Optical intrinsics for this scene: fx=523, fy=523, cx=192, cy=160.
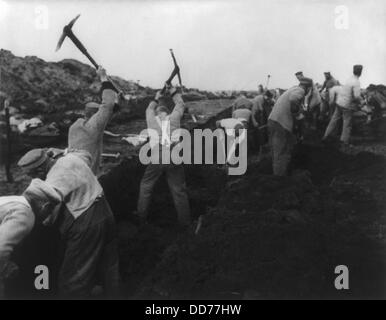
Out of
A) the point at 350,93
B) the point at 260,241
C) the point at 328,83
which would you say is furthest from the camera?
the point at 328,83

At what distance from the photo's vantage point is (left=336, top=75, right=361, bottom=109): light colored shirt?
29.3 ft

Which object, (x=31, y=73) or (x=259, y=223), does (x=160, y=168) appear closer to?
(x=259, y=223)

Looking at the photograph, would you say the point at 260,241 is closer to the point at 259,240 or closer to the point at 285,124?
the point at 259,240

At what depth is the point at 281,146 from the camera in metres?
7.06

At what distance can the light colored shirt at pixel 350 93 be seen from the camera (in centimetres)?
894

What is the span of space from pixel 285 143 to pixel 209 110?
6.76 metres

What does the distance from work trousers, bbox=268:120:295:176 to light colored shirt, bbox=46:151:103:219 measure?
11.1 feet

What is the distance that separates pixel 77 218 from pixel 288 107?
3829 mm

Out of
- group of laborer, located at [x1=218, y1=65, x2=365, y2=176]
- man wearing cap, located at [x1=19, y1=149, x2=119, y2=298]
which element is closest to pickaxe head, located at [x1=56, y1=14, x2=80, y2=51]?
man wearing cap, located at [x1=19, y1=149, x2=119, y2=298]

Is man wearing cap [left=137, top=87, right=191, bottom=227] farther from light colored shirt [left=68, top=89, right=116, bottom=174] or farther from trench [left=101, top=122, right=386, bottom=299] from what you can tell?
light colored shirt [left=68, top=89, right=116, bottom=174]

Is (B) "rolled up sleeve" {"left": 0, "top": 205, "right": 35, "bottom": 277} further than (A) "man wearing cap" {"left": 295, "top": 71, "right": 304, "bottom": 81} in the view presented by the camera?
No

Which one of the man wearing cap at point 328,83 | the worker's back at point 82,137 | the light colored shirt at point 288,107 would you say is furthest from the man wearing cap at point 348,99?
the worker's back at point 82,137

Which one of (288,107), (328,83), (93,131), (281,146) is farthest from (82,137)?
(328,83)
